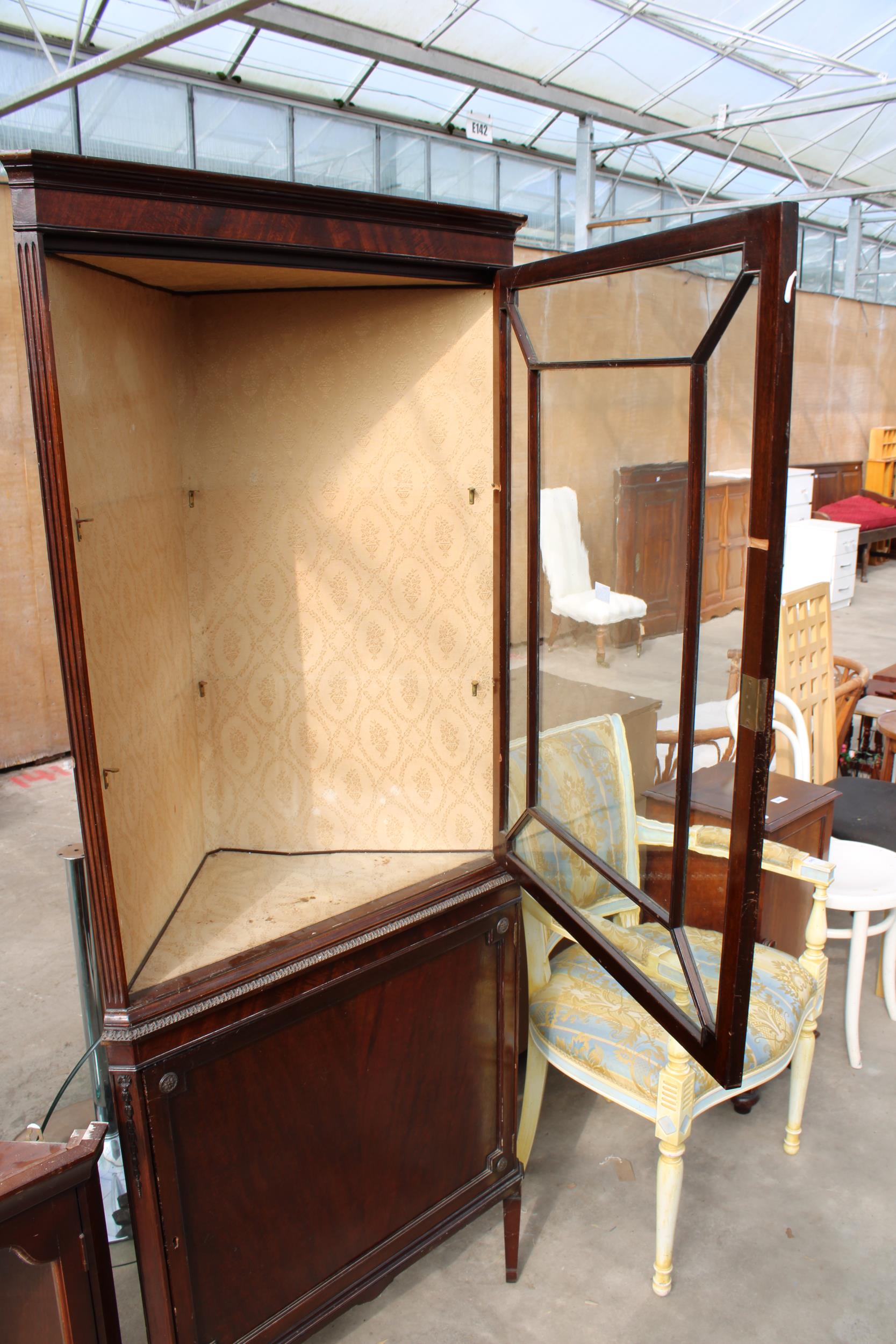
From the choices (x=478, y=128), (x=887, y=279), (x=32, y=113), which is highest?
(x=478, y=128)

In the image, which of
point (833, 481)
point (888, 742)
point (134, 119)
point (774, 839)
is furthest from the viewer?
point (833, 481)

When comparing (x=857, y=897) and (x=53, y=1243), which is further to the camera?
(x=857, y=897)

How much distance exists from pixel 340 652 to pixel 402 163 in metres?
4.96

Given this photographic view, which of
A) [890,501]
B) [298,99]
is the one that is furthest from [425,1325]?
[890,501]

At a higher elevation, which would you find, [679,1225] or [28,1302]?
[28,1302]

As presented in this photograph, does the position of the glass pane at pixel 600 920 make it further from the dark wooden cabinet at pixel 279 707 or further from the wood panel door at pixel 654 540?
the wood panel door at pixel 654 540

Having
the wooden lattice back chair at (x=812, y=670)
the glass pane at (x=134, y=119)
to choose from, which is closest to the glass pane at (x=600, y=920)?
the wooden lattice back chair at (x=812, y=670)

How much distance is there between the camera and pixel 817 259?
9594 mm

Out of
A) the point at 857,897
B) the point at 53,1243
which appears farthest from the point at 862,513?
the point at 53,1243

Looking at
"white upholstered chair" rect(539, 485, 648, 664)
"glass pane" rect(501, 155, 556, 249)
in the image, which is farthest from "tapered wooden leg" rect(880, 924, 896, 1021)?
"glass pane" rect(501, 155, 556, 249)

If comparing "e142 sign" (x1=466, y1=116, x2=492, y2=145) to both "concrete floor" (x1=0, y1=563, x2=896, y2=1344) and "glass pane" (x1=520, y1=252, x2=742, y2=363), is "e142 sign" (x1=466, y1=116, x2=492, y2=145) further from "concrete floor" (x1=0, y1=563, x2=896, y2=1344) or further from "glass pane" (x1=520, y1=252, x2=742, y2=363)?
"concrete floor" (x1=0, y1=563, x2=896, y2=1344)

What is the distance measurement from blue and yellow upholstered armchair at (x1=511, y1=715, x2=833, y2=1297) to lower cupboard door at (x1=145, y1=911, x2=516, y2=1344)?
16cm

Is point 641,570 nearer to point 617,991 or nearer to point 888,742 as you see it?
point 617,991

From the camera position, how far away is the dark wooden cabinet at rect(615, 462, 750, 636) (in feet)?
3.69
